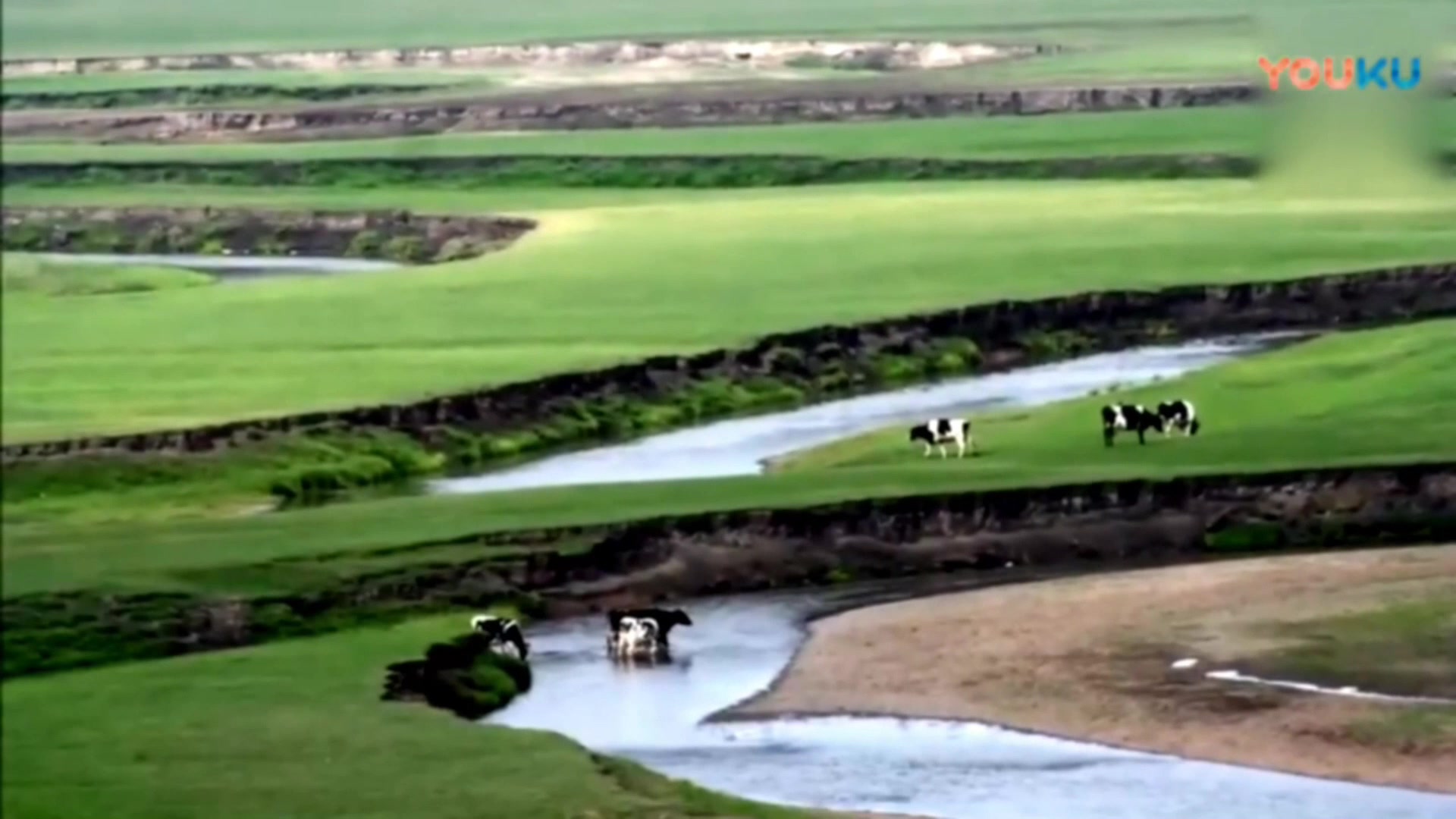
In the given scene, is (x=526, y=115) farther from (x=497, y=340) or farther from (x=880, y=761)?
(x=880, y=761)

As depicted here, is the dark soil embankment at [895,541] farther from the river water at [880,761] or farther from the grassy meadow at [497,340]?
the river water at [880,761]

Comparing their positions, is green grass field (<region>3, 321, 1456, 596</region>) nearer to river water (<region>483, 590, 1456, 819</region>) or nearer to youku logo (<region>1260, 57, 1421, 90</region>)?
river water (<region>483, 590, 1456, 819</region>)

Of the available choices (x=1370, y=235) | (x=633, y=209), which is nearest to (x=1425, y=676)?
(x=1370, y=235)

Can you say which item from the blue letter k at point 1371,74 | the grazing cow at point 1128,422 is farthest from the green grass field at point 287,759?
the blue letter k at point 1371,74

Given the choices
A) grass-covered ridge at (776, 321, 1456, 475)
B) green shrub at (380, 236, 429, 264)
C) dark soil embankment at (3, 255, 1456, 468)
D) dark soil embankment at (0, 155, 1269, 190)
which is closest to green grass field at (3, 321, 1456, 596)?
grass-covered ridge at (776, 321, 1456, 475)

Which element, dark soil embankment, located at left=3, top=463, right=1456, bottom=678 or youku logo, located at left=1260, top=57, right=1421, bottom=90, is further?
youku logo, located at left=1260, top=57, right=1421, bottom=90
